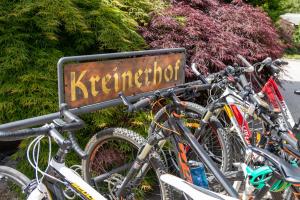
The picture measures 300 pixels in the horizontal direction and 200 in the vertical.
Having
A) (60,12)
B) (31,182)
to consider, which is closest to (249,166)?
(31,182)

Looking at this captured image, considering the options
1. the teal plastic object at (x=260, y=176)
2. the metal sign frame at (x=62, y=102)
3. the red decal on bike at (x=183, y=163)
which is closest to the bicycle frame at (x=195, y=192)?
the teal plastic object at (x=260, y=176)

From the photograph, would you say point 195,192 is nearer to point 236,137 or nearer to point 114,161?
point 114,161

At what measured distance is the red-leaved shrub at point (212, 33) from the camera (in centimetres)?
398

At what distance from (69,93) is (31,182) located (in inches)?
24.7

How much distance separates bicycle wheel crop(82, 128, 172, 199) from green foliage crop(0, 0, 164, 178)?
267 millimetres

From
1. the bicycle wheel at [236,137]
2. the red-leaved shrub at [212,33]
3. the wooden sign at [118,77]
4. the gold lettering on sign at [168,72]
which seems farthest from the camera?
the red-leaved shrub at [212,33]

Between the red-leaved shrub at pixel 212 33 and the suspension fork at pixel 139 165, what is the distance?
5.27 feet

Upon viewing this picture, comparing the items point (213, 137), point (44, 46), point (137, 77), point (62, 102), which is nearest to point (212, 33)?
point (213, 137)

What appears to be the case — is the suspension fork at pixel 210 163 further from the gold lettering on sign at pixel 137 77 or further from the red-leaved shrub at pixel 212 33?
the red-leaved shrub at pixel 212 33

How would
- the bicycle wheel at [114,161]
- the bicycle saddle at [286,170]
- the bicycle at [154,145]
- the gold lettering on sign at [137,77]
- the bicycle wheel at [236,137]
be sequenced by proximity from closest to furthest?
1. the bicycle saddle at [286,170]
2. the bicycle at [154,145]
3. the bicycle wheel at [114,161]
4. the gold lettering on sign at [137,77]
5. the bicycle wheel at [236,137]

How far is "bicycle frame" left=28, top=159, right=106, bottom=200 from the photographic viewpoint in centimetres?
180

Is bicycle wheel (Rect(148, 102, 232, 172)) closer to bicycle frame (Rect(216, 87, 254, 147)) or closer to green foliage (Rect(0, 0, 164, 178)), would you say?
bicycle frame (Rect(216, 87, 254, 147))

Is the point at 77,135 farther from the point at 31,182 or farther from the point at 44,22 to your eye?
the point at 31,182

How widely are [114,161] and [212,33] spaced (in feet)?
6.56
